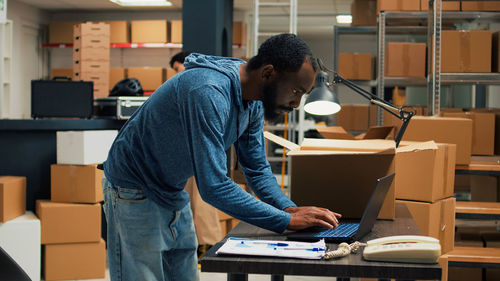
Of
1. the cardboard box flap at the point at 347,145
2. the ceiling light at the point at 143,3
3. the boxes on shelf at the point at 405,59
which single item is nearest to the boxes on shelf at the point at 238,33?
the ceiling light at the point at 143,3

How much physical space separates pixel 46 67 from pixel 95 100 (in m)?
5.51

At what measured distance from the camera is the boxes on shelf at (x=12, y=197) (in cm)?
361

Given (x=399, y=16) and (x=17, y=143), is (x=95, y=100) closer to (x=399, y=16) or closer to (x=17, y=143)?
(x=17, y=143)

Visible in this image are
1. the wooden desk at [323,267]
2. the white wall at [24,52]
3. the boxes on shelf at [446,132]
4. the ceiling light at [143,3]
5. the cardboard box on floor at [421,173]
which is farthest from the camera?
the white wall at [24,52]

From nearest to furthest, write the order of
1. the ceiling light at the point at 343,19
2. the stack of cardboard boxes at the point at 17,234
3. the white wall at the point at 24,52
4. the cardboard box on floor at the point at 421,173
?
the cardboard box on floor at the point at 421,173
the stack of cardboard boxes at the point at 17,234
the white wall at the point at 24,52
the ceiling light at the point at 343,19

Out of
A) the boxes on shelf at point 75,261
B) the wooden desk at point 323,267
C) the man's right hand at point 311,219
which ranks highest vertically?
the man's right hand at point 311,219

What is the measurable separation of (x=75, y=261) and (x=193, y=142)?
9.27 ft

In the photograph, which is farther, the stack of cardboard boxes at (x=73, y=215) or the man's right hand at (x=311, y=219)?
the stack of cardboard boxes at (x=73, y=215)

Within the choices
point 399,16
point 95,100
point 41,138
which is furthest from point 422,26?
point 41,138

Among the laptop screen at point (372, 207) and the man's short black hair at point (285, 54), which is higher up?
the man's short black hair at point (285, 54)

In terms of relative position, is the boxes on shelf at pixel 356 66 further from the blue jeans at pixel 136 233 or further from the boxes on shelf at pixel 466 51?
the blue jeans at pixel 136 233

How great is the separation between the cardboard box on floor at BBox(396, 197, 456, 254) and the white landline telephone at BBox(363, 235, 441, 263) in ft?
4.28

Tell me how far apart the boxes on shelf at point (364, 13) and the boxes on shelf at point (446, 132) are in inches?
106


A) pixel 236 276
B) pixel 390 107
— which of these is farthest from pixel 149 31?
pixel 236 276
